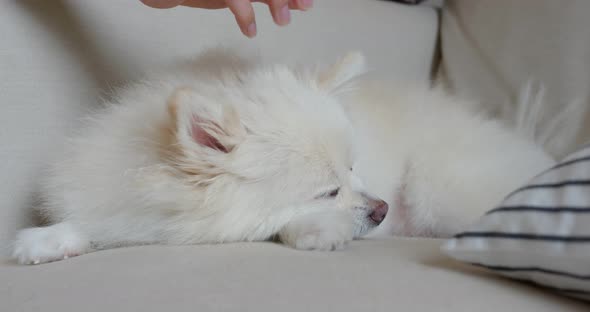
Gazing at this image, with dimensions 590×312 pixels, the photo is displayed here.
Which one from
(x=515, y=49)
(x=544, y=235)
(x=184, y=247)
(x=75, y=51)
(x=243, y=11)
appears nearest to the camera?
(x=544, y=235)

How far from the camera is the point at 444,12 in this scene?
238 centimetres

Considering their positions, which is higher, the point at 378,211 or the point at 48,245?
the point at 378,211

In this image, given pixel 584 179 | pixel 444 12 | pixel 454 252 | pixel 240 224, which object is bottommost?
pixel 240 224

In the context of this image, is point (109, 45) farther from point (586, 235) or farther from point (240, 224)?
point (586, 235)

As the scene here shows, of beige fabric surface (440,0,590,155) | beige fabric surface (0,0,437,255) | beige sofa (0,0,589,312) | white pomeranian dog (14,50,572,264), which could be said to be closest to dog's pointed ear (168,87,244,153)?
white pomeranian dog (14,50,572,264)

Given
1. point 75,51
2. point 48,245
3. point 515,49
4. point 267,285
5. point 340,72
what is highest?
point 515,49

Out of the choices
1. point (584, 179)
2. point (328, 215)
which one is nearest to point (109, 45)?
point (328, 215)

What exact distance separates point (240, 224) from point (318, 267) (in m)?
0.32


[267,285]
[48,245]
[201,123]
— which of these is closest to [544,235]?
[267,285]

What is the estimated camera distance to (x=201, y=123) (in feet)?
3.99

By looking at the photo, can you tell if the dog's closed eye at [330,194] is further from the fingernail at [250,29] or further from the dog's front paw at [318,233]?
the fingernail at [250,29]

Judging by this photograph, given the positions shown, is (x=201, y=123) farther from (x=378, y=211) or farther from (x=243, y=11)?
(x=378, y=211)

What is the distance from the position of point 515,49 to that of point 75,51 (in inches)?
60.3

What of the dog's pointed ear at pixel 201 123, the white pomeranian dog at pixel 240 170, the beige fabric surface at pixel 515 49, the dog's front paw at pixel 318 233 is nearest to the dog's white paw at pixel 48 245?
the white pomeranian dog at pixel 240 170
